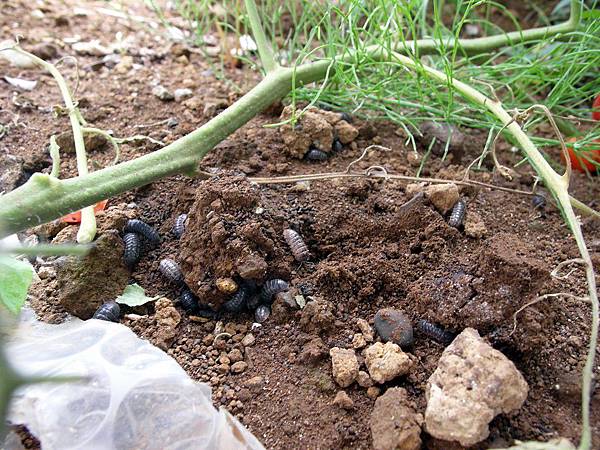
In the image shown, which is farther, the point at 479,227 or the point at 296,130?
the point at 296,130

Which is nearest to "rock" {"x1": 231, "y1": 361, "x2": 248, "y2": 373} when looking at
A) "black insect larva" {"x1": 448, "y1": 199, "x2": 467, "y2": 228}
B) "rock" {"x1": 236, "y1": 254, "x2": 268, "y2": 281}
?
"rock" {"x1": 236, "y1": 254, "x2": 268, "y2": 281}

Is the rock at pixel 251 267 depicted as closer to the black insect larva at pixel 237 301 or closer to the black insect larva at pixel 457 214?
the black insect larva at pixel 237 301

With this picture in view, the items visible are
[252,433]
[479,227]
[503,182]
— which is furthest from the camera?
[503,182]

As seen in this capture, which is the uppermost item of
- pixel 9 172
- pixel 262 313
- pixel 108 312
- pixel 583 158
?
pixel 9 172

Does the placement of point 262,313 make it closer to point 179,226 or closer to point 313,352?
point 313,352

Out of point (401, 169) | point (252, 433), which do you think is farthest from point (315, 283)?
point (401, 169)

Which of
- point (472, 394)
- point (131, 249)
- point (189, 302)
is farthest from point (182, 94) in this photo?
point (472, 394)

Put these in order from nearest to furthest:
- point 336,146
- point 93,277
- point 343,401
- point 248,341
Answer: point 343,401 < point 248,341 < point 93,277 < point 336,146

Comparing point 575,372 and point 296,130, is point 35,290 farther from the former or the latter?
point 575,372
